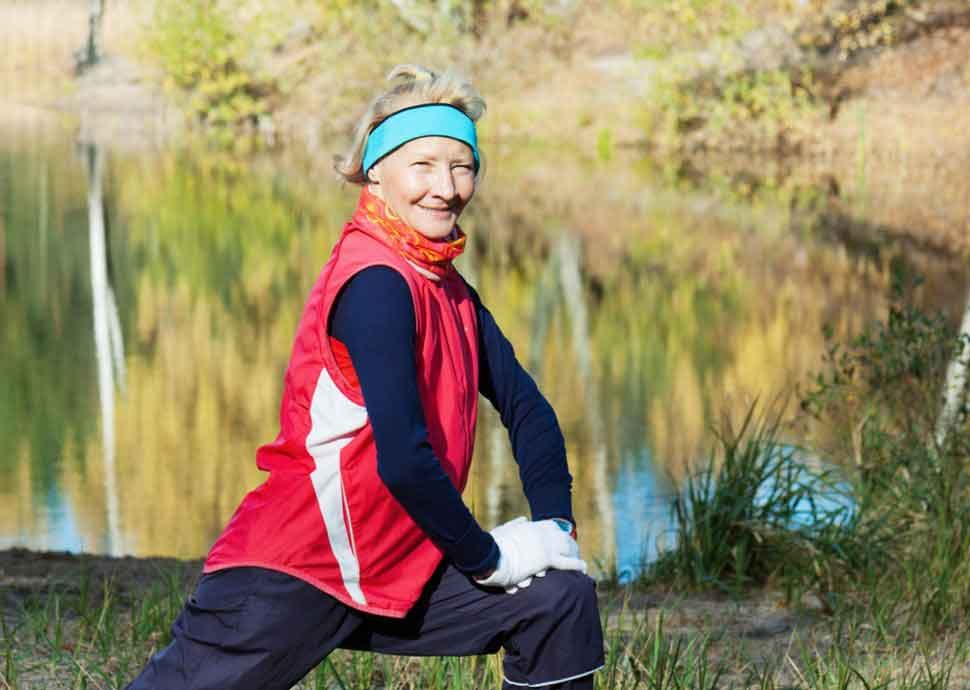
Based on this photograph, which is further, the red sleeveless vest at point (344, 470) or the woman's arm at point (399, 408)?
the red sleeveless vest at point (344, 470)

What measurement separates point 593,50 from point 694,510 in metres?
32.6

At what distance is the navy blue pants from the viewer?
3.21 metres

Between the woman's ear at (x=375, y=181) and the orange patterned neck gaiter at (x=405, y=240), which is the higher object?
the woman's ear at (x=375, y=181)

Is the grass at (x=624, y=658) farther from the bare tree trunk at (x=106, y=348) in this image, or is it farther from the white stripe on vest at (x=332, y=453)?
the bare tree trunk at (x=106, y=348)

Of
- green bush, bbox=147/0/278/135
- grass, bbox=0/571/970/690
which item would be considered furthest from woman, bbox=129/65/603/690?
green bush, bbox=147/0/278/135

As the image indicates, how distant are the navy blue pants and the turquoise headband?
33.3 inches

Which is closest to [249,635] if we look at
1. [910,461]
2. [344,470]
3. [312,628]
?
[312,628]

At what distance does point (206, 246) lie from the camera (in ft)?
74.2

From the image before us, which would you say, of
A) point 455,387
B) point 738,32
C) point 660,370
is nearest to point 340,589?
point 455,387

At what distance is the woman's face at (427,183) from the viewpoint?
333 centimetres

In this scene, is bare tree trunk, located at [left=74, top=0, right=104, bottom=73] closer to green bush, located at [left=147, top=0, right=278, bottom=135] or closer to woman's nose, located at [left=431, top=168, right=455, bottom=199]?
green bush, located at [left=147, top=0, right=278, bottom=135]

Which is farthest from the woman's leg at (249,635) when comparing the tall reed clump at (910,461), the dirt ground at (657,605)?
the tall reed clump at (910,461)

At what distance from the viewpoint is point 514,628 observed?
327cm

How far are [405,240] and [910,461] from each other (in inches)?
180
